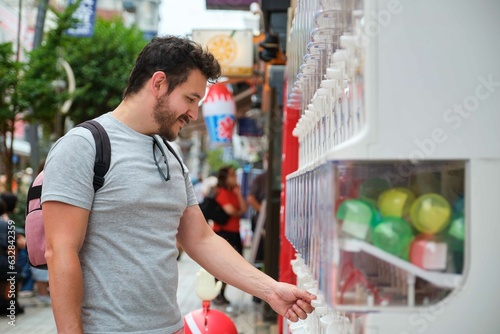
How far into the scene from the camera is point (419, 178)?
160 cm

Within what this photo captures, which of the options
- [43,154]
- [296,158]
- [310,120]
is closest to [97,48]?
[43,154]

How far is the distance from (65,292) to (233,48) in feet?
25.2

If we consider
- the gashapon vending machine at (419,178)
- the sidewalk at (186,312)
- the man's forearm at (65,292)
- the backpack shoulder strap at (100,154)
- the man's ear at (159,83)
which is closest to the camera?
the gashapon vending machine at (419,178)

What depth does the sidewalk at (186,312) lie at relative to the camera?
24.6 feet

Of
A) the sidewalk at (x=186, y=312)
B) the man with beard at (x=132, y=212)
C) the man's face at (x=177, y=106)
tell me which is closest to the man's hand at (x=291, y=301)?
the man with beard at (x=132, y=212)

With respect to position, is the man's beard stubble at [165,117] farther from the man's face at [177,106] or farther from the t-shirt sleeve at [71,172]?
the t-shirt sleeve at [71,172]

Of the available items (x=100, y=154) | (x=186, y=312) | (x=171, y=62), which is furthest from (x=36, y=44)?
(x=100, y=154)

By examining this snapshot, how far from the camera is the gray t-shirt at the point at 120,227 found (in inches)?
87.2

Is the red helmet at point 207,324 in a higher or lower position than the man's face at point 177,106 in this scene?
lower

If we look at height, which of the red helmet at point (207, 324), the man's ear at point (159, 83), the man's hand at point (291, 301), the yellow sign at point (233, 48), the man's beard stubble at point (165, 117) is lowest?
the red helmet at point (207, 324)

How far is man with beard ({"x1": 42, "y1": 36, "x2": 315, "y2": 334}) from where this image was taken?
2174 millimetres

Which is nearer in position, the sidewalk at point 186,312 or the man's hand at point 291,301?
the man's hand at point 291,301

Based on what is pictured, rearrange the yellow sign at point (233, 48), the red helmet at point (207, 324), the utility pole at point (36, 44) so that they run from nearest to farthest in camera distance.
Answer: the red helmet at point (207, 324), the yellow sign at point (233, 48), the utility pole at point (36, 44)

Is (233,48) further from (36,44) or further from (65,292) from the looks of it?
(65,292)
